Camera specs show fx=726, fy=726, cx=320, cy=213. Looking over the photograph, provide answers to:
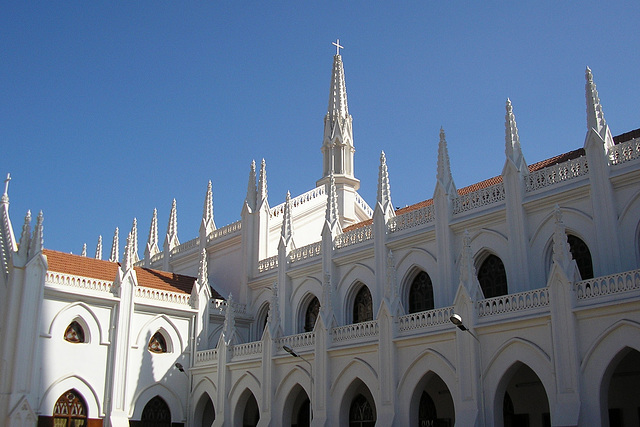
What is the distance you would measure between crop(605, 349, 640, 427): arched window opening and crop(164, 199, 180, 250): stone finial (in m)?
28.2

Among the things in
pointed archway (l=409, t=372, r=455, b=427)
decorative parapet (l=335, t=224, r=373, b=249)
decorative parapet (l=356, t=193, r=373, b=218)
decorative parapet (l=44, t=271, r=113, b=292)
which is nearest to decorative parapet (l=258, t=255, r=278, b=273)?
decorative parapet (l=335, t=224, r=373, b=249)

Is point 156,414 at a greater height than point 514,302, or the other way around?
point 514,302

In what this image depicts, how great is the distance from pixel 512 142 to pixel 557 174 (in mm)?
2031

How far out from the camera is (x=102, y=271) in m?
31.8

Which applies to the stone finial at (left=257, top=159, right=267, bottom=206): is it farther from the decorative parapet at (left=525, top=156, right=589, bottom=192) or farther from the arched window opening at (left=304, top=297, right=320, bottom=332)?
the decorative parapet at (left=525, top=156, right=589, bottom=192)

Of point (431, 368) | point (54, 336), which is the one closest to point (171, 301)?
point (54, 336)

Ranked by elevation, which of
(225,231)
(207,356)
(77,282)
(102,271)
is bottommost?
(207,356)

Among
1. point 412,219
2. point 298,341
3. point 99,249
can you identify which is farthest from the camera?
point 99,249

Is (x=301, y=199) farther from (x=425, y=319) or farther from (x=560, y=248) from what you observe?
(x=560, y=248)

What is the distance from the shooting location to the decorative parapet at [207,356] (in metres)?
32.0

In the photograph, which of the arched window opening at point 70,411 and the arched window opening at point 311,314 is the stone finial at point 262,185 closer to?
the arched window opening at point 311,314

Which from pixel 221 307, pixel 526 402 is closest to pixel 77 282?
pixel 221 307

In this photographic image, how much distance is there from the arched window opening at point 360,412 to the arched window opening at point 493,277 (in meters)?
6.53

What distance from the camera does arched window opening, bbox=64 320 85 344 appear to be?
28.8 m
